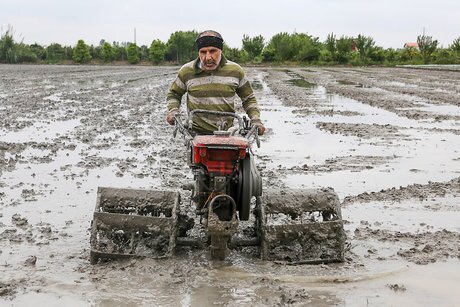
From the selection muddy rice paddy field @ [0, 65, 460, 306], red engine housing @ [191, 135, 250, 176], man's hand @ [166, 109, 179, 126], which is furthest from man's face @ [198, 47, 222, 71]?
muddy rice paddy field @ [0, 65, 460, 306]

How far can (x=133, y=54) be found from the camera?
67.7 m

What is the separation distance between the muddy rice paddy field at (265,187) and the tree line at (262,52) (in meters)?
48.5

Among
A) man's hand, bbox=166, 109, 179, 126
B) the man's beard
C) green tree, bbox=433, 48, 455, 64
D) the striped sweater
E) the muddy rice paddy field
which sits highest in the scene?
green tree, bbox=433, 48, 455, 64

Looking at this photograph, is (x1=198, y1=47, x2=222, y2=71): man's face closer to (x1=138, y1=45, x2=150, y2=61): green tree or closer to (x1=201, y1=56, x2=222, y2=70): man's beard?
(x1=201, y1=56, x2=222, y2=70): man's beard

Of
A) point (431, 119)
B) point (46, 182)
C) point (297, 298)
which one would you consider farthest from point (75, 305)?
point (431, 119)

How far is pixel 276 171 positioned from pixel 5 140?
491cm

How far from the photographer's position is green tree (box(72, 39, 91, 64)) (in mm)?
66938

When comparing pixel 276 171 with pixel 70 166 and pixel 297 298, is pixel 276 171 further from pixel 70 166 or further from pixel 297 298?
pixel 297 298

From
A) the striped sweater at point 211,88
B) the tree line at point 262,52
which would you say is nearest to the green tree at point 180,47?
the tree line at point 262,52

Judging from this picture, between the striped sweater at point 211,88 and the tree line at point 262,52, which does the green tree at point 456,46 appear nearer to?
the tree line at point 262,52

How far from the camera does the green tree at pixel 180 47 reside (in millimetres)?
69000

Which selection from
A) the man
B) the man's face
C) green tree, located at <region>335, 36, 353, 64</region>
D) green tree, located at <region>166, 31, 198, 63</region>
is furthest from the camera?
green tree, located at <region>166, 31, 198, 63</region>

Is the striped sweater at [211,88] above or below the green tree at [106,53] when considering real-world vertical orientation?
below

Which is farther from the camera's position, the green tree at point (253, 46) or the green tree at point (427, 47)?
the green tree at point (253, 46)
